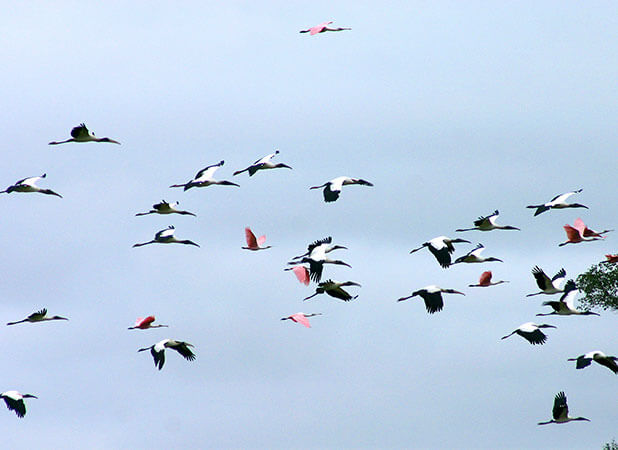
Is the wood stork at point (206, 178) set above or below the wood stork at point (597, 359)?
above

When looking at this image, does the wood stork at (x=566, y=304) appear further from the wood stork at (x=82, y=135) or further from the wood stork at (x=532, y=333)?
the wood stork at (x=82, y=135)

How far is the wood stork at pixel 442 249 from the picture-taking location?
48281 millimetres

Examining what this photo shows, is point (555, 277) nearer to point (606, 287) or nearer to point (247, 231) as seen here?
point (247, 231)

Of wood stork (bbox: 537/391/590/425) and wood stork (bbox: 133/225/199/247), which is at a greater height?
wood stork (bbox: 133/225/199/247)

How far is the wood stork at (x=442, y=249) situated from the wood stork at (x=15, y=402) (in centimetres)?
955

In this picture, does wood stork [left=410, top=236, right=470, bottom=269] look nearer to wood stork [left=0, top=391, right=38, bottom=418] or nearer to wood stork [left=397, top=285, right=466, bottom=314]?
wood stork [left=397, top=285, right=466, bottom=314]

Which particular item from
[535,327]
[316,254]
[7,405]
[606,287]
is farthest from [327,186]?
[606,287]

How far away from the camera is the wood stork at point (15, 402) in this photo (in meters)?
48.2

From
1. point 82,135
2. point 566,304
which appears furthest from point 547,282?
point 82,135

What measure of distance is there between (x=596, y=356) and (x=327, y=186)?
7.21m

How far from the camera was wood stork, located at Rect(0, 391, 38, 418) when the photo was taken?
158ft

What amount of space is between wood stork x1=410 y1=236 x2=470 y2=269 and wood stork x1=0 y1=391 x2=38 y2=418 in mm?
9546

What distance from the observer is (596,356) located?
155 feet

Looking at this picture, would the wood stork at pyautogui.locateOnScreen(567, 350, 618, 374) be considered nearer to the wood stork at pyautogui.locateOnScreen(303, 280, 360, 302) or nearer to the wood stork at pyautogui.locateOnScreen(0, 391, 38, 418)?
the wood stork at pyautogui.locateOnScreen(303, 280, 360, 302)
